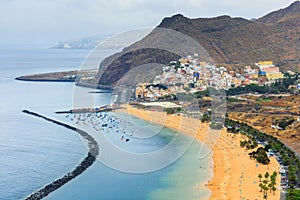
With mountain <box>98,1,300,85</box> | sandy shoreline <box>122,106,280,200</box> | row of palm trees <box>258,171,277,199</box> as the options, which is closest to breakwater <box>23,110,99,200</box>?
sandy shoreline <box>122,106,280,200</box>

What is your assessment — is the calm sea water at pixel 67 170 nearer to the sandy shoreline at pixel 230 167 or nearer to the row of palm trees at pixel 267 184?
the sandy shoreline at pixel 230 167

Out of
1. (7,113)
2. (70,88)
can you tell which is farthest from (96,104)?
(70,88)

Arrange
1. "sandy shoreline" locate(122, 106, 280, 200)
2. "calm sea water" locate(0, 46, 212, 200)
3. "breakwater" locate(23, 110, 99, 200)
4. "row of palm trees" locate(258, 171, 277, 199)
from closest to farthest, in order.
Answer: "row of palm trees" locate(258, 171, 277, 199) → "sandy shoreline" locate(122, 106, 280, 200) → "breakwater" locate(23, 110, 99, 200) → "calm sea water" locate(0, 46, 212, 200)

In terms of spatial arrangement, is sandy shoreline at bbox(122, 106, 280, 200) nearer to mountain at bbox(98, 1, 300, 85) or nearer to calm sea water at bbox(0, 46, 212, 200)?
calm sea water at bbox(0, 46, 212, 200)

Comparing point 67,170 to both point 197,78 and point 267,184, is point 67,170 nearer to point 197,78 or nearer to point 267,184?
point 267,184

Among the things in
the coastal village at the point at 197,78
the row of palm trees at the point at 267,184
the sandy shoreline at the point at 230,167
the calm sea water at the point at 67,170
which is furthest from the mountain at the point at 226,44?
the row of palm trees at the point at 267,184

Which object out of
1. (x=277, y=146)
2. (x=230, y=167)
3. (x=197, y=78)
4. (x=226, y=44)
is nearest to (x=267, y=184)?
(x=230, y=167)

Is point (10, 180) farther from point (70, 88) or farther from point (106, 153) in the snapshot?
point (70, 88)
